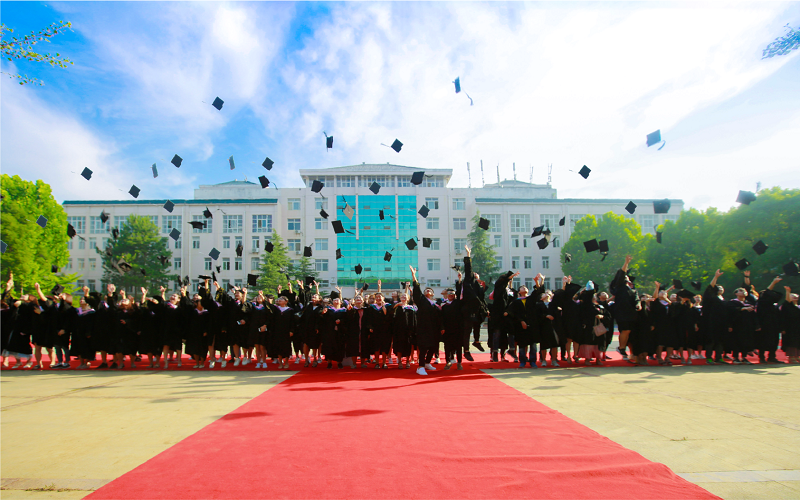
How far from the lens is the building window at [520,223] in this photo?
155 feet

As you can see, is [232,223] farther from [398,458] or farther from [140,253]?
[398,458]

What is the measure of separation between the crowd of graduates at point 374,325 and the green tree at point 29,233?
20.6 meters

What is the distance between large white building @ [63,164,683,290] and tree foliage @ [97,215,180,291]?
4112 millimetres

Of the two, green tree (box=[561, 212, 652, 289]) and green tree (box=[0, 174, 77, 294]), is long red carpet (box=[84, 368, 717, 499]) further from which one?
green tree (box=[561, 212, 652, 289])

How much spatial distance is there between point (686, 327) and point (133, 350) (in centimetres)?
1318

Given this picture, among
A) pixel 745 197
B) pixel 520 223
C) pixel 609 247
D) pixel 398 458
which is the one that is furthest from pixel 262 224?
pixel 398 458

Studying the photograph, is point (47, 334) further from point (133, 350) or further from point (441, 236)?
point (441, 236)

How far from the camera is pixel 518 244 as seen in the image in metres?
47.1

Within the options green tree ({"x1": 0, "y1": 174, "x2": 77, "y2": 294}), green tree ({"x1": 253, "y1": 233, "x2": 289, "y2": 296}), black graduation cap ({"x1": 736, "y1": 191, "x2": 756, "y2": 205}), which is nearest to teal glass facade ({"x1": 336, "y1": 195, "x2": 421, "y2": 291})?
green tree ({"x1": 253, "y1": 233, "x2": 289, "y2": 296})

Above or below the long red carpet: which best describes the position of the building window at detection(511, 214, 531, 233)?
above

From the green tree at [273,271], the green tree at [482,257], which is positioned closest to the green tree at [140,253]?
the green tree at [273,271]

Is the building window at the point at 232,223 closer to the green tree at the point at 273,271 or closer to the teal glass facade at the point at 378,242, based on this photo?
the green tree at the point at 273,271

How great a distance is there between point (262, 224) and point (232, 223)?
10.4ft

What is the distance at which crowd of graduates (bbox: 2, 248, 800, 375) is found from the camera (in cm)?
981
